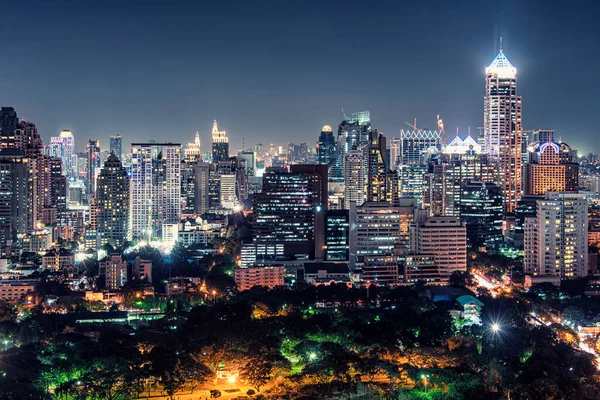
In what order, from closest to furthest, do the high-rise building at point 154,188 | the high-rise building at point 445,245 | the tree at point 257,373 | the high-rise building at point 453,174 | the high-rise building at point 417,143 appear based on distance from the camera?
1. the tree at point 257,373
2. the high-rise building at point 445,245
3. the high-rise building at point 453,174
4. the high-rise building at point 154,188
5. the high-rise building at point 417,143

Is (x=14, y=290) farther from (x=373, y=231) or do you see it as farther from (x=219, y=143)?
(x=219, y=143)

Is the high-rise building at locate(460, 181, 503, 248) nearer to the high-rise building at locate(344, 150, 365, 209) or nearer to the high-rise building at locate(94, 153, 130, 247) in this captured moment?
the high-rise building at locate(344, 150, 365, 209)

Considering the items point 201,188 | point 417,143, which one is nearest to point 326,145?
point 417,143

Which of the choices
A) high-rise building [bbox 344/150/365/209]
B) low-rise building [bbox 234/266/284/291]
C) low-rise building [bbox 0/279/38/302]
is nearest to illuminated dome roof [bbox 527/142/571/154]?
high-rise building [bbox 344/150/365/209]

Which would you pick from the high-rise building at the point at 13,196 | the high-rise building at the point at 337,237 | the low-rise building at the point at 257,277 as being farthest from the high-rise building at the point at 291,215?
the high-rise building at the point at 13,196

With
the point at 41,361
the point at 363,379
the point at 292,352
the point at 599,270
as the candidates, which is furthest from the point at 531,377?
the point at 599,270

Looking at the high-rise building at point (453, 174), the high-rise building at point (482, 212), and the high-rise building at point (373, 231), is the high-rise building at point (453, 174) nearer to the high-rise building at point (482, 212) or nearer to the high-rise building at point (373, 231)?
the high-rise building at point (482, 212)
